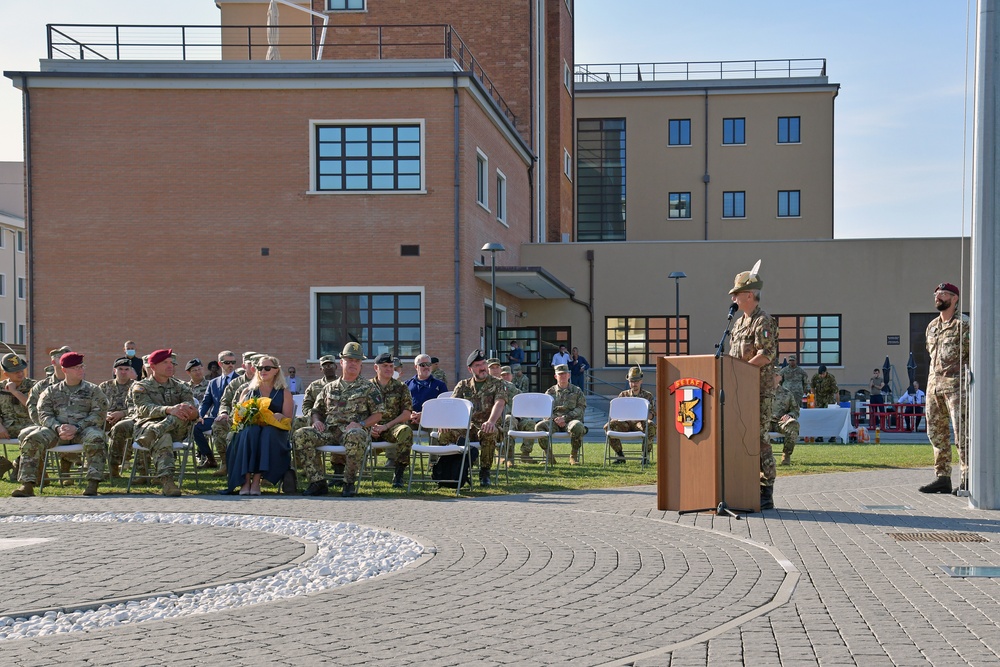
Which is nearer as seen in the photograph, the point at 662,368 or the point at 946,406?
the point at 662,368

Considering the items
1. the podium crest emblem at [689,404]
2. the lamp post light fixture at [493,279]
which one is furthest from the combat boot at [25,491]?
the lamp post light fixture at [493,279]

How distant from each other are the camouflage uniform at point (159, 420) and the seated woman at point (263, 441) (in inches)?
27.7

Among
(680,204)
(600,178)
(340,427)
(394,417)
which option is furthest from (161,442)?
(600,178)

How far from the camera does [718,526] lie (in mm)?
9766

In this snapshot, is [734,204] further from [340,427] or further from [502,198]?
[340,427]

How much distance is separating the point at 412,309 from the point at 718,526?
18.3 metres

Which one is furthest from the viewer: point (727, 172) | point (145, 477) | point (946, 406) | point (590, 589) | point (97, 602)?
point (727, 172)

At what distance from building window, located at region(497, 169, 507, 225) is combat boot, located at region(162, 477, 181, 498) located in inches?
814

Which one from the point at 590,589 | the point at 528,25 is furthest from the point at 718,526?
the point at 528,25

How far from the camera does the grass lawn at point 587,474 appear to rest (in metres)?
13.3

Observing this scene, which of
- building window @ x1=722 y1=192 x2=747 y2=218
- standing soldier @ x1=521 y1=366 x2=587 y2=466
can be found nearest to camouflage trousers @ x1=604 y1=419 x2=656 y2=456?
standing soldier @ x1=521 y1=366 x2=587 y2=466

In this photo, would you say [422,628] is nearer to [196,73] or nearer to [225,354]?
[225,354]

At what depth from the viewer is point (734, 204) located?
4941cm

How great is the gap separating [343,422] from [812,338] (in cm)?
2606
